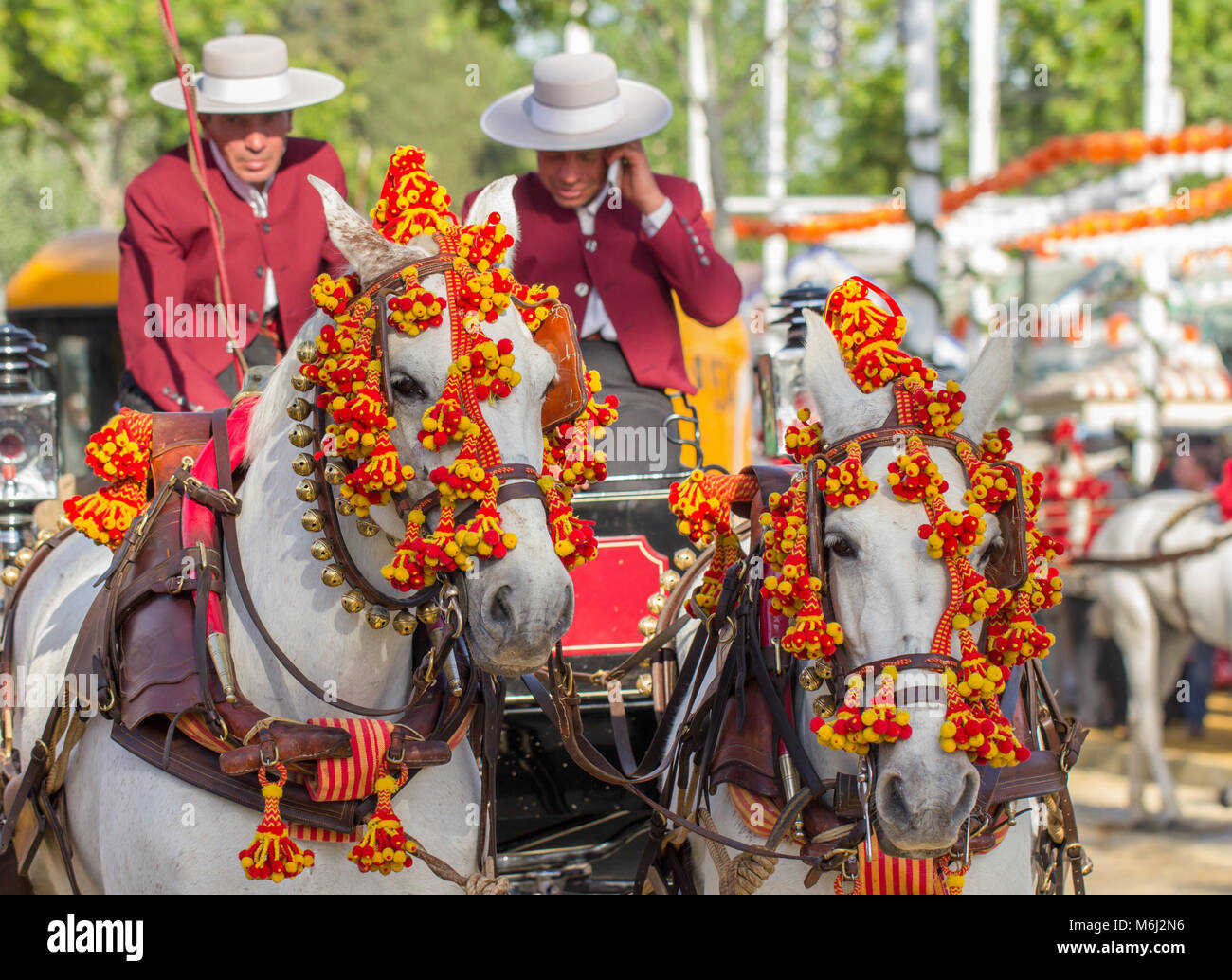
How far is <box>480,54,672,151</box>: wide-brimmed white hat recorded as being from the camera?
4574 millimetres

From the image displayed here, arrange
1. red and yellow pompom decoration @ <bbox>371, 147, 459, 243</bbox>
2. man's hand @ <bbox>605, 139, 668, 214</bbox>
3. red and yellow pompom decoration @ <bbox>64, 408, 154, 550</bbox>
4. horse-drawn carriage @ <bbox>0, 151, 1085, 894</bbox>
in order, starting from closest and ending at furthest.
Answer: horse-drawn carriage @ <bbox>0, 151, 1085, 894</bbox>, red and yellow pompom decoration @ <bbox>371, 147, 459, 243</bbox>, red and yellow pompom decoration @ <bbox>64, 408, 154, 550</bbox>, man's hand @ <bbox>605, 139, 668, 214</bbox>

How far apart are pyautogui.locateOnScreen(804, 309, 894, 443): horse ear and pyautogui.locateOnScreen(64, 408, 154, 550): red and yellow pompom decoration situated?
62.9 inches

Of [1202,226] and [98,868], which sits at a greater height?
[1202,226]

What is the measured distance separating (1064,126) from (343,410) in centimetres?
2735

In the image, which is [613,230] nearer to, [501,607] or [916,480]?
[916,480]

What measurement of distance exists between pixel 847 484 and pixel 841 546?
133 millimetres

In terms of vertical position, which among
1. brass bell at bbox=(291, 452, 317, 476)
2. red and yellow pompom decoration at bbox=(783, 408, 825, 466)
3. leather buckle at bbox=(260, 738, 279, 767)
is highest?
red and yellow pompom decoration at bbox=(783, 408, 825, 466)

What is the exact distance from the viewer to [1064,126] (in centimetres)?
2730

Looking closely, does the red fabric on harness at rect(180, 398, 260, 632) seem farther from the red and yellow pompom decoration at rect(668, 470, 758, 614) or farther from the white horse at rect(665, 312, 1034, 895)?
the white horse at rect(665, 312, 1034, 895)

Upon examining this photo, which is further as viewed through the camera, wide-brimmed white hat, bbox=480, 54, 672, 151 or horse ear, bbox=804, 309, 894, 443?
wide-brimmed white hat, bbox=480, 54, 672, 151

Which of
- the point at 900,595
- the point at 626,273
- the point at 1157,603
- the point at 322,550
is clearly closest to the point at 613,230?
the point at 626,273

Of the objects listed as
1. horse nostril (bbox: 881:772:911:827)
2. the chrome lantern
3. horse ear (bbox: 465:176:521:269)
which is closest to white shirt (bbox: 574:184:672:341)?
the chrome lantern
